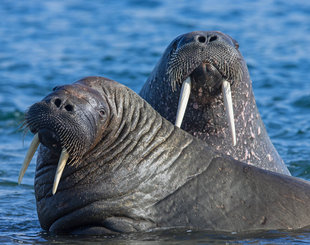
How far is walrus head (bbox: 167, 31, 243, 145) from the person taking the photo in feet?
26.6

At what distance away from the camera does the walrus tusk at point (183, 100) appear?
7.99 meters

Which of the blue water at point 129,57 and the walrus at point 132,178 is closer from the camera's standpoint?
the walrus at point 132,178

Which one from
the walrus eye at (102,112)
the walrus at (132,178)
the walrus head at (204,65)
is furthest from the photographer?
the walrus head at (204,65)

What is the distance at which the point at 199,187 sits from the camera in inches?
268

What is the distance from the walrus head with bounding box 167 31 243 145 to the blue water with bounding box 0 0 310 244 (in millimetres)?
1972

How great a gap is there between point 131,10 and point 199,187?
18712 millimetres

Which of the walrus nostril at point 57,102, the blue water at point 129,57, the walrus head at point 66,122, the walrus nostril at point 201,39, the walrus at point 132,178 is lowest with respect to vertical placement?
the blue water at point 129,57

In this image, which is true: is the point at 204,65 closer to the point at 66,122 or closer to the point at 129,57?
the point at 66,122

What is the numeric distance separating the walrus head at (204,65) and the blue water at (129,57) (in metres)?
1.97

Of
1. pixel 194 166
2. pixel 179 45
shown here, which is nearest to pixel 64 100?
pixel 194 166

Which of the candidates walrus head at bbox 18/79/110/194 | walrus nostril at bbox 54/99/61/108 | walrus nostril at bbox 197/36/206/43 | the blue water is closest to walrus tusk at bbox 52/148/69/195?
walrus head at bbox 18/79/110/194

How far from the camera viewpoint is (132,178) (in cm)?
666

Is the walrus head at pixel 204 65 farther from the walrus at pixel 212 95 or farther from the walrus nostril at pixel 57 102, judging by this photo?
the walrus nostril at pixel 57 102

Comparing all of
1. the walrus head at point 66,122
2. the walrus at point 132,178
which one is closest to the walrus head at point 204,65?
the walrus at point 132,178
